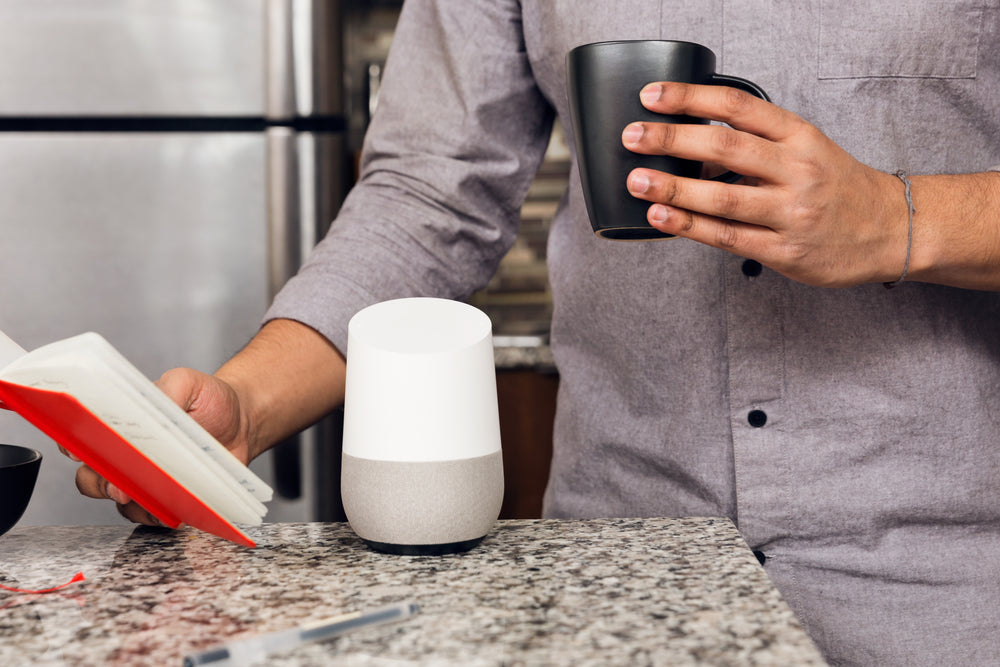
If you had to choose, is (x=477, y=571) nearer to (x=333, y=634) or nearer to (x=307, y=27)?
(x=333, y=634)

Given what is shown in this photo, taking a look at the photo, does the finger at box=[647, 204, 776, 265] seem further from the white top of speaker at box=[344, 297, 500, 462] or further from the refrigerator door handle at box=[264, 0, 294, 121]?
the refrigerator door handle at box=[264, 0, 294, 121]

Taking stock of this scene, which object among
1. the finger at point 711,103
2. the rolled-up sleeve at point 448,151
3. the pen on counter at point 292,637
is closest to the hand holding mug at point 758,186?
the finger at point 711,103

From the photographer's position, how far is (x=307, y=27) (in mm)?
1489

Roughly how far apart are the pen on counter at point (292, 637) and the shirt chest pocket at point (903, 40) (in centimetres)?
59

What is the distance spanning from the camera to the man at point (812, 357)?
2.50 ft

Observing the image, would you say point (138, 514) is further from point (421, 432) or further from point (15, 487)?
point (421, 432)

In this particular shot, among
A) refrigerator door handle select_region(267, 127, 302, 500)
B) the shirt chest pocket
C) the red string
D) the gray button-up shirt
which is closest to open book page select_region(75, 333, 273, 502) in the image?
the red string

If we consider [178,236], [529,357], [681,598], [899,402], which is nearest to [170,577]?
[681,598]

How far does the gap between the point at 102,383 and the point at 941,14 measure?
707mm

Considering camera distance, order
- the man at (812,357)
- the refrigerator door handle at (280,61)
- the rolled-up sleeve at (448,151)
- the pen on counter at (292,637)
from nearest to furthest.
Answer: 1. the pen on counter at (292,637)
2. the man at (812,357)
3. the rolled-up sleeve at (448,151)
4. the refrigerator door handle at (280,61)

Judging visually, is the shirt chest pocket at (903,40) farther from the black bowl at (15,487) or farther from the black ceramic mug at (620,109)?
the black bowl at (15,487)

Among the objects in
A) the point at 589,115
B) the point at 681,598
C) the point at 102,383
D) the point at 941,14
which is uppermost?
the point at 941,14

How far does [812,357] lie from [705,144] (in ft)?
1.05

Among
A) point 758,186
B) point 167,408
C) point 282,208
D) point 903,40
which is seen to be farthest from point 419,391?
point 282,208
